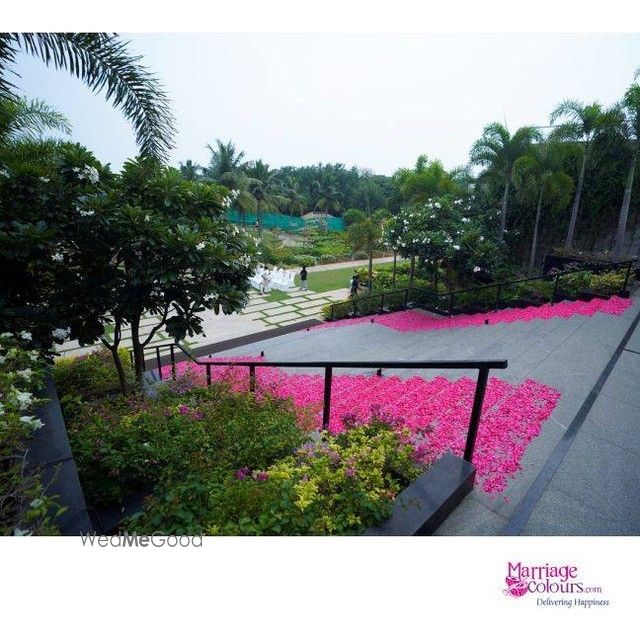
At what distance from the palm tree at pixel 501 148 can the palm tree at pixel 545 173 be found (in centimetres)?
37

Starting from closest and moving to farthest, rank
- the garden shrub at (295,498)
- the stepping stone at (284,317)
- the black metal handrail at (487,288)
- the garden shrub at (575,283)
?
1. the garden shrub at (295,498)
2. the black metal handrail at (487,288)
3. the garden shrub at (575,283)
4. the stepping stone at (284,317)

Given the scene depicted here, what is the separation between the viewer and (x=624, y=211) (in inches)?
434

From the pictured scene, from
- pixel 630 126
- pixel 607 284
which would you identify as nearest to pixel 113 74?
pixel 607 284

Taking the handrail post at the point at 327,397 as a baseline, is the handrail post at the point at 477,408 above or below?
above

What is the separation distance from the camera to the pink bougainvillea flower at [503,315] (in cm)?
669

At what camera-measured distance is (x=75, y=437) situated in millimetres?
2939

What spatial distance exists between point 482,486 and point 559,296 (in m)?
7.50

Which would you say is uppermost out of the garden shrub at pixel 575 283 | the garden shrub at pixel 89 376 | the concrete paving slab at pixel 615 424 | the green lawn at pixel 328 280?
the garden shrub at pixel 575 283

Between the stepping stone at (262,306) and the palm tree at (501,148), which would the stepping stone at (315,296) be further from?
the palm tree at (501,148)

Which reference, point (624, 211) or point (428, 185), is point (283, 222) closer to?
point (428, 185)

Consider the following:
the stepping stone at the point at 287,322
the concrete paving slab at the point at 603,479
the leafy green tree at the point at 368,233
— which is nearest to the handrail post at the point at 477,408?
the concrete paving slab at the point at 603,479

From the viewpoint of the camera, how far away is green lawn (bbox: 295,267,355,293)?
18125 millimetres

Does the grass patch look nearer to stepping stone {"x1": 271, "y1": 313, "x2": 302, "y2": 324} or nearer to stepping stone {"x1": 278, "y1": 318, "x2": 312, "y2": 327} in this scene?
stepping stone {"x1": 271, "y1": 313, "x2": 302, "y2": 324}
